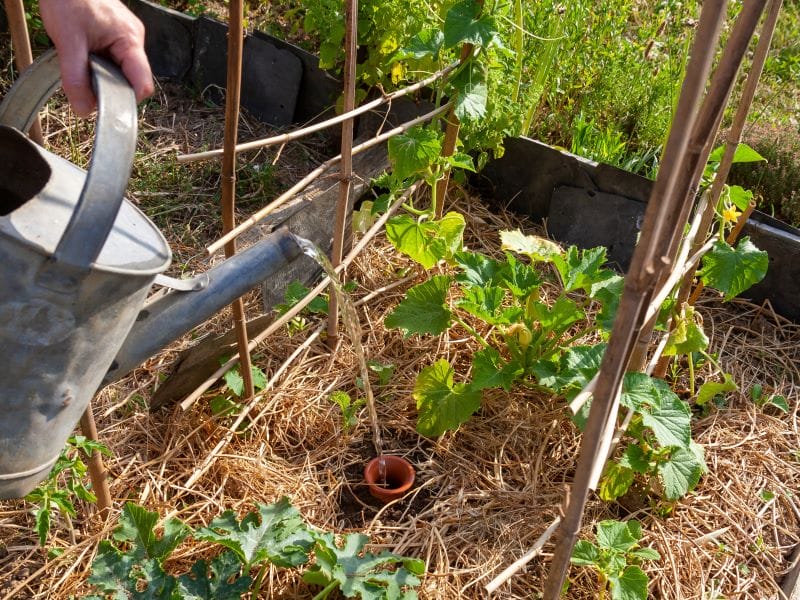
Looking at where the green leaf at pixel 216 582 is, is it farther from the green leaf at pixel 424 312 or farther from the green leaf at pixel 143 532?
the green leaf at pixel 424 312

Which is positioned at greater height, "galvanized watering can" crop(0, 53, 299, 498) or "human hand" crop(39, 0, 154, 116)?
"human hand" crop(39, 0, 154, 116)

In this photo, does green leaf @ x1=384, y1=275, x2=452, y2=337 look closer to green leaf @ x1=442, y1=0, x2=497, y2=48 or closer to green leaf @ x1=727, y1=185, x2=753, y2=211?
green leaf @ x1=442, y1=0, x2=497, y2=48

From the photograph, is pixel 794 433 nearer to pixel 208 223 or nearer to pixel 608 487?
pixel 608 487

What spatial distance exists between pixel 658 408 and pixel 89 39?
4.50 feet

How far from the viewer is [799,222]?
271 cm

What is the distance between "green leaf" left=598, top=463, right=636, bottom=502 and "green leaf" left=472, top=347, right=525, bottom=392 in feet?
1.02

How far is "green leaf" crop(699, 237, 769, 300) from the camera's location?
2.01 metres

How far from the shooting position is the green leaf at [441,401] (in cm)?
193

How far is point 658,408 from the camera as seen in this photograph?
5.81 ft

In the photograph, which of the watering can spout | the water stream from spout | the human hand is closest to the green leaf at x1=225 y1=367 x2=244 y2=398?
the water stream from spout

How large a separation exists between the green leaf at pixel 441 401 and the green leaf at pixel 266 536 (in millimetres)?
467

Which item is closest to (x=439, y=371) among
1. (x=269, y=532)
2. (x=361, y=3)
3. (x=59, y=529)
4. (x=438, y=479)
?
(x=438, y=479)

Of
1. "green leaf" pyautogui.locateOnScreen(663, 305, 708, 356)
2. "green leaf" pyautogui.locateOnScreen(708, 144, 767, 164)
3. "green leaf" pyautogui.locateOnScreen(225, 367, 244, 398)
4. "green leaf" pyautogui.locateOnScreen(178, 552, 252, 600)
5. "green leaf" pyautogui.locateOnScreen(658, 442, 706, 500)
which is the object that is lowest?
"green leaf" pyautogui.locateOnScreen(178, 552, 252, 600)

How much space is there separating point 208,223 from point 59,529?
3.86 feet
